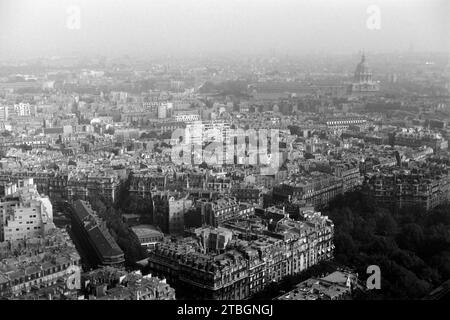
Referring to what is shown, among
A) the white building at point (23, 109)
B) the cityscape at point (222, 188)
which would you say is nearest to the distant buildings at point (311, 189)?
the cityscape at point (222, 188)

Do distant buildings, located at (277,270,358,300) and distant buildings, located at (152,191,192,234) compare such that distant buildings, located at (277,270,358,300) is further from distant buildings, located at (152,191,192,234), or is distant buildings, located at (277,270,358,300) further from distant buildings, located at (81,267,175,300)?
distant buildings, located at (152,191,192,234)

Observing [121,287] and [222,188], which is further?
[222,188]

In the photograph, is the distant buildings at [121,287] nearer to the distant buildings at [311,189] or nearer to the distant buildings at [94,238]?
the distant buildings at [94,238]

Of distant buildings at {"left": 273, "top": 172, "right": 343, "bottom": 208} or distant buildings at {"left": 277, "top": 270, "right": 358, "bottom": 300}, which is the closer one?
distant buildings at {"left": 277, "top": 270, "right": 358, "bottom": 300}

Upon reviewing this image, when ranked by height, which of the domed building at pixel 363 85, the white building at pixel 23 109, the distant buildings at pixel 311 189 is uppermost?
the domed building at pixel 363 85

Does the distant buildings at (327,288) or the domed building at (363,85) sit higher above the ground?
the domed building at (363,85)

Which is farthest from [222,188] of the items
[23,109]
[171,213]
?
[23,109]

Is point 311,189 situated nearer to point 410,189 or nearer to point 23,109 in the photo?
point 410,189

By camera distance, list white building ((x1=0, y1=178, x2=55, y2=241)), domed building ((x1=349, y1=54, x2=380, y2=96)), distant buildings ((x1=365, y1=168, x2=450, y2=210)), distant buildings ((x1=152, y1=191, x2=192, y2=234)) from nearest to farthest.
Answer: white building ((x1=0, y1=178, x2=55, y2=241)) → distant buildings ((x1=152, y1=191, x2=192, y2=234)) → distant buildings ((x1=365, y1=168, x2=450, y2=210)) → domed building ((x1=349, y1=54, x2=380, y2=96))

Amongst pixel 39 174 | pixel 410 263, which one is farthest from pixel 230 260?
pixel 39 174

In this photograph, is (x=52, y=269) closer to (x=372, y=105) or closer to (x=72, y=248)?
(x=72, y=248)

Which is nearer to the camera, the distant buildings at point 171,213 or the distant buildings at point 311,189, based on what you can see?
the distant buildings at point 171,213

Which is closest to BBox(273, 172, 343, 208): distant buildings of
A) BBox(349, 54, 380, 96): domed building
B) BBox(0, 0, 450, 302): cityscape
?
BBox(0, 0, 450, 302): cityscape
